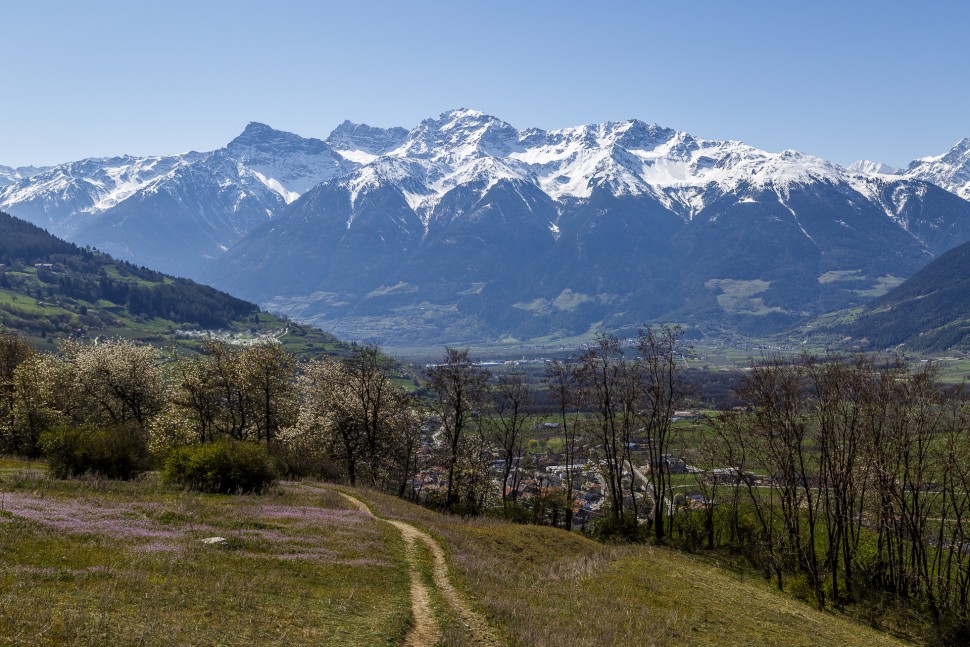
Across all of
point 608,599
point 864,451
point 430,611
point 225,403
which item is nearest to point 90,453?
point 225,403

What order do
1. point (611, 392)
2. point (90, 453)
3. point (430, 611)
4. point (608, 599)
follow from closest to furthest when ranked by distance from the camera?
1. point (430, 611)
2. point (608, 599)
3. point (90, 453)
4. point (611, 392)

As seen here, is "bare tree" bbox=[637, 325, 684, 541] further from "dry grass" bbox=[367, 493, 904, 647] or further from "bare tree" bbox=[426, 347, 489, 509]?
"bare tree" bbox=[426, 347, 489, 509]

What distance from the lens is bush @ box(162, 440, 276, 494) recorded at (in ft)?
138

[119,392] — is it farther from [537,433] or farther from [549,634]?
[537,433]

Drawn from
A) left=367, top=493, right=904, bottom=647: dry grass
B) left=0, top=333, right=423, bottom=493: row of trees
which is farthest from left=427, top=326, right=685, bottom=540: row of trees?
left=367, top=493, right=904, bottom=647: dry grass

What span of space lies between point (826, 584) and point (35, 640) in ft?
176

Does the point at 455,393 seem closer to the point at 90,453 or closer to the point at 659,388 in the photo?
the point at 659,388

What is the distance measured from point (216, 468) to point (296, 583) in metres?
23.5

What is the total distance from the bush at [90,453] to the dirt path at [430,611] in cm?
2469

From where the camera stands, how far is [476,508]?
60.7m

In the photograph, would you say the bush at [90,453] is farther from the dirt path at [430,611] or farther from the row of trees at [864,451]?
the row of trees at [864,451]

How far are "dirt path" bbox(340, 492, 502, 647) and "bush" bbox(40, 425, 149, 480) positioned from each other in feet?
81.0

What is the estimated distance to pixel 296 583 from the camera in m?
21.7

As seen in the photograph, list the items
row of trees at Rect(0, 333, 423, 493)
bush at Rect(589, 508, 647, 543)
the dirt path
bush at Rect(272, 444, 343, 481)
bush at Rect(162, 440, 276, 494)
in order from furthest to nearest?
1. row of trees at Rect(0, 333, 423, 493)
2. bush at Rect(272, 444, 343, 481)
3. bush at Rect(589, 508, 647, 543)
4. bush at Rect(162, 440, 276, 494)
5. the dirt path
